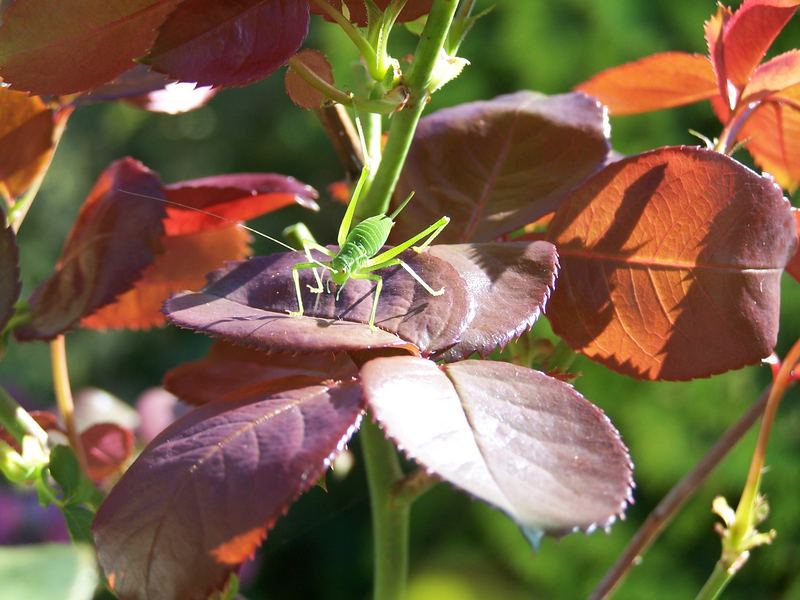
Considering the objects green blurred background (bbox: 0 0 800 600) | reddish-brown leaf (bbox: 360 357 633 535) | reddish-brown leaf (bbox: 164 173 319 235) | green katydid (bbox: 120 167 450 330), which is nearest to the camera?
reddish-brown leaf (bbox: 360 357 633 535)

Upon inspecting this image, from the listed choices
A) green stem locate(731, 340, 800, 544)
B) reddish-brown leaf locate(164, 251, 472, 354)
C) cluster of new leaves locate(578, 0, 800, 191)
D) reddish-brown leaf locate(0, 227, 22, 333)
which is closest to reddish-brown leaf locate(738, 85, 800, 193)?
cluster of new leaves locate(578, 0, 800, 191)

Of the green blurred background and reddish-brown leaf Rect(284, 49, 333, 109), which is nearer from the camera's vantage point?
reddish-brown leaf Rect(284, 49, 333, 109)

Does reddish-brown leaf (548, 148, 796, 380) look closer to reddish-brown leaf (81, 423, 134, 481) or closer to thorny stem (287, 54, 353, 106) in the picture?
thorny stem (287, 54, 353, 106)

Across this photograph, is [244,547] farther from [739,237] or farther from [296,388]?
[739,237]

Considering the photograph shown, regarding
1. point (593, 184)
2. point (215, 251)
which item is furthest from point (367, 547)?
point (593, 184)

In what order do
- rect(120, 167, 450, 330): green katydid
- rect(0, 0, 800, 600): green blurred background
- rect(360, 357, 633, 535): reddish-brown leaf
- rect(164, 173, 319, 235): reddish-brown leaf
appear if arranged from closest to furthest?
rect(360, 357, 633, 535): reddish-brown leaf → rect(120, 167, 450, 330): green katydid → rect(164, 173, 319, 235): reddish-brown leaf → rect(0, 0, 800, 600): green blurred background

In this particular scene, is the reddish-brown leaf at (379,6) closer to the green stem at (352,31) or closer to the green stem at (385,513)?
the green stem at (352,31)
